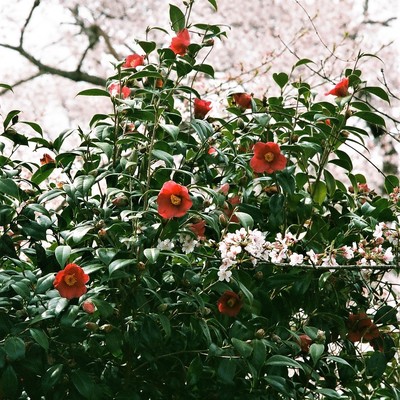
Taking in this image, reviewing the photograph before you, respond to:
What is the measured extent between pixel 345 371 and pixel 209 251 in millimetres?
382

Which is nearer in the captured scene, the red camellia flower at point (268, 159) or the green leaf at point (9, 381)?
the green leaf at point (9, 381)

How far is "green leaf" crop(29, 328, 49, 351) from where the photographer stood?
1346mm

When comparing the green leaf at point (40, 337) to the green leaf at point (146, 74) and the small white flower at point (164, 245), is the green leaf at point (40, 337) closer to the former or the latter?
the small white flower at point (164, 245)

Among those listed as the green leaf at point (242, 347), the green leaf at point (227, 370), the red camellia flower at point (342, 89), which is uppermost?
the red camellia flower at point (342, 89)

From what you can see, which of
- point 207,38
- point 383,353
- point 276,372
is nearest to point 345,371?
point 383,353

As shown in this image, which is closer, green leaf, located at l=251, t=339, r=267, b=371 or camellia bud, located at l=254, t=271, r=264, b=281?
green leaf, located at l=251, t=339, r=267, b=371

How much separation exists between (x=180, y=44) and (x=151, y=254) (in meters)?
0.51

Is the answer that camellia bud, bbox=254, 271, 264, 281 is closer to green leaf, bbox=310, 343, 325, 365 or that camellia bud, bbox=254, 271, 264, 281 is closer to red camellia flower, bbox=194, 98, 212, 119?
green leaf, bbox=310, 343, 325, 365

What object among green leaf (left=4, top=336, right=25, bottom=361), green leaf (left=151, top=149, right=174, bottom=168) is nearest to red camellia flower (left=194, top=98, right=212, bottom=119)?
green leaf (left=151, top=149, right=174, bottom=168)

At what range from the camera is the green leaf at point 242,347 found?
1411 mm


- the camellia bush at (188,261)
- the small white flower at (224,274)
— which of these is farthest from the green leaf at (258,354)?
the small white flower at (224,274)

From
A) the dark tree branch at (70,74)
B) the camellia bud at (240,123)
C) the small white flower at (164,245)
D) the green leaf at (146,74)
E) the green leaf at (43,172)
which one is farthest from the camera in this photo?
the dark tree branch at (70,74)

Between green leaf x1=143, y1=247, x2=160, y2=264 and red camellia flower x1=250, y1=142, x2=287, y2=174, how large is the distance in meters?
0.34

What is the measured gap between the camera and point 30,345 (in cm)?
144
